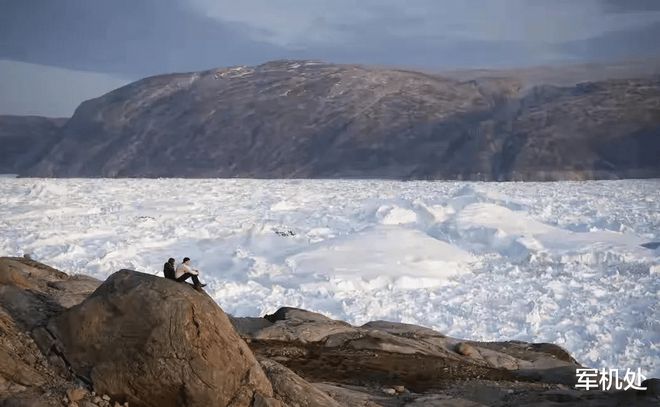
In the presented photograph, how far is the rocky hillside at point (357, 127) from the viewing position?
52.1 m

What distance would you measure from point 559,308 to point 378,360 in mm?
5551

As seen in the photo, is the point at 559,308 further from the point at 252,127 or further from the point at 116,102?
the point at 116,102

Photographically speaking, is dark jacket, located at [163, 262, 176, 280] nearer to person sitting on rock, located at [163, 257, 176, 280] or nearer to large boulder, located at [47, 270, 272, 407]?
person sitting on rock, located at [163, 257, 176, 280]

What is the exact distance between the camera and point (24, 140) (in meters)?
77.5

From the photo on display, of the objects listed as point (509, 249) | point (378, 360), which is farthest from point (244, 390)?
point (509, 249)

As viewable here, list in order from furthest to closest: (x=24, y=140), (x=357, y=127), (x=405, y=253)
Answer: (x=24, y=140)
(x=357, y=127)
(x=405, y=253)

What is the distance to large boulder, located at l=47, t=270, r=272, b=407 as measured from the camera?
16.0 ft

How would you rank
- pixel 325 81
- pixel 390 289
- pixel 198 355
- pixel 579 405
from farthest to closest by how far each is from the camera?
pixel 325 81, pixel 390 289, pixel 579 405, pixel 198 355

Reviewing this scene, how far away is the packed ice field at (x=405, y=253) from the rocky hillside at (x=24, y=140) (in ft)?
173

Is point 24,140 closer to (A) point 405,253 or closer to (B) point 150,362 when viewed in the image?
(A) point 405,253

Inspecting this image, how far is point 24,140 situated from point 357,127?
40.4 metres

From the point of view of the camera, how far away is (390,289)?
13258 mm

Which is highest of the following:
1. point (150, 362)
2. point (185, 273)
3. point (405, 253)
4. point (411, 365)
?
point (185, 273)

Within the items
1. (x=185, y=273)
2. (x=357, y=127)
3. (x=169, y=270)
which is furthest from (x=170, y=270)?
(x=357, y=127)
